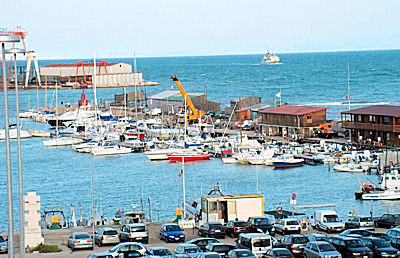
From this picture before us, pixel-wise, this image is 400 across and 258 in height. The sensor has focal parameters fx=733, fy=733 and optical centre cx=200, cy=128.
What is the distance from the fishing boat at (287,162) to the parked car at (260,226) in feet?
94.5

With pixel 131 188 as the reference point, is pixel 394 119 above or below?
above

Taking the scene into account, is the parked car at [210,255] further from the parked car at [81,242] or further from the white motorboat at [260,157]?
the white motorboat at [260,157]

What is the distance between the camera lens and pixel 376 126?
55531 mm

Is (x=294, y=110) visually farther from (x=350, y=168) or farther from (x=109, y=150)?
(x=109, y=150)

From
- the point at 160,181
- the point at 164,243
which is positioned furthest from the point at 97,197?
the point at 164,243

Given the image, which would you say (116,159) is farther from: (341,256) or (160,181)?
(341,256)

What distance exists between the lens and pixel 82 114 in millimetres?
88438

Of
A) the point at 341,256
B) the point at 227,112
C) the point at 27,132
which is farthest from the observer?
the point at 227,112

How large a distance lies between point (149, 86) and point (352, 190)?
121024 mm

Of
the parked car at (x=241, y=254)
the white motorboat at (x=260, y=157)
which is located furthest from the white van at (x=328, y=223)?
the white motorboat at (x=260, y=157)

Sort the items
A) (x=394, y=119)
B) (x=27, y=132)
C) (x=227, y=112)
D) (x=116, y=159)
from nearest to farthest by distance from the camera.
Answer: (x=394, y=119) < (x=116, y=159) < (x=27, y=132) < (x=227, y=112)

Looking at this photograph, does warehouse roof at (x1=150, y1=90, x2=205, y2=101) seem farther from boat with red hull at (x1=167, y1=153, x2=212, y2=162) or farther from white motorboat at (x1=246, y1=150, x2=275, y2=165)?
white motorboat at (x1=246, y1=150, x2=275, y2=165)

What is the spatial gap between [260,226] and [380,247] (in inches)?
213

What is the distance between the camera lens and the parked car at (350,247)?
20.3 meters
